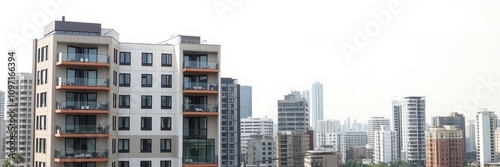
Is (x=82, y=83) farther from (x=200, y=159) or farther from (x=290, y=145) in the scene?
(x=290, y=145)

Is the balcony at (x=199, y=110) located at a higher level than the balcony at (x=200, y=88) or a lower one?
lower

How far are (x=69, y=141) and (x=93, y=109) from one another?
8.12ft

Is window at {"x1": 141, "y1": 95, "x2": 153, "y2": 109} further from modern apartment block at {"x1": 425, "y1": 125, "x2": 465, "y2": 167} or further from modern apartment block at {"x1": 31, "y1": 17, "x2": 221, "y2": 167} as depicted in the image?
modern apartment block at {"x1": 425, "y1": 125, "x2": 465, "y2": 167}

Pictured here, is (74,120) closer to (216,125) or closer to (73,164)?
(73,164)

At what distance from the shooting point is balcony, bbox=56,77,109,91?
36.3 metres

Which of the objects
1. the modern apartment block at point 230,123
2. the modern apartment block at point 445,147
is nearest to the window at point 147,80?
the modern apartment block at point 230,123

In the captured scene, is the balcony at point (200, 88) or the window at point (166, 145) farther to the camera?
the window at point (166, 145)

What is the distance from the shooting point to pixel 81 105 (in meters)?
36.8

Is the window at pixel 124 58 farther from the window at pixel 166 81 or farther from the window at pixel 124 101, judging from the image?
the window at pixel 166 81

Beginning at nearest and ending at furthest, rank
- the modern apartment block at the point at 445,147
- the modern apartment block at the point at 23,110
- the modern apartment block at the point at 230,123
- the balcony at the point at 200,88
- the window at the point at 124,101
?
the window at the point at 124,101, the balcony at the point at 200,88, the modern apartment block at the point at 23,110, the modern apartment block at the point at 230,123, the modern apartment block at the point at 445,147

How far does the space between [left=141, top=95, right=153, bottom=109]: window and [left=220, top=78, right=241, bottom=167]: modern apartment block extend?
7048cm

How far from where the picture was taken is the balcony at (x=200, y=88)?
38812 mm

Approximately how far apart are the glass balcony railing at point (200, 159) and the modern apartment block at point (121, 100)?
0.07m

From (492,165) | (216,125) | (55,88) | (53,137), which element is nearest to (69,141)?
(53,137)
